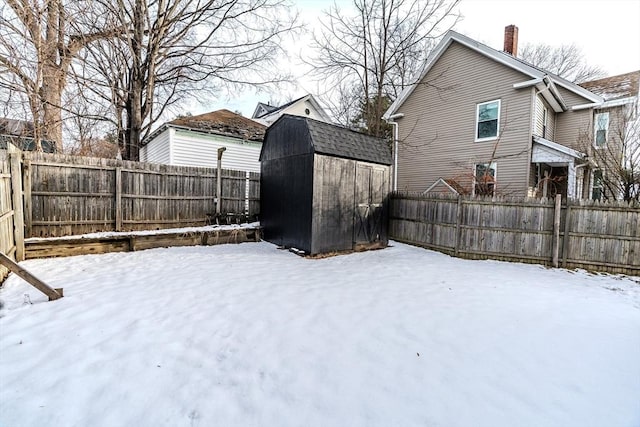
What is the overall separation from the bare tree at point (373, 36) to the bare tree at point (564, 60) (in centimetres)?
1562

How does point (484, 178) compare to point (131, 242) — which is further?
point (484, 178)

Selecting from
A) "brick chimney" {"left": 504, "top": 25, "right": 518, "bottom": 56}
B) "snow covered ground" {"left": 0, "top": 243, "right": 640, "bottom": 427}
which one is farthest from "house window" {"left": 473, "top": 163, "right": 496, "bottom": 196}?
"snow covered ground" {"left": 0, "top": 243, "right": 640, "bottom": 427}

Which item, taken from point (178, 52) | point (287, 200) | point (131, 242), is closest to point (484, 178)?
point (287, 200)

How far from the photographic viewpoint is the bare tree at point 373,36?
467 inches

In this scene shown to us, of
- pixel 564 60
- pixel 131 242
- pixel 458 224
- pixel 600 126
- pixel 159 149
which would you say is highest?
pixel 564 60

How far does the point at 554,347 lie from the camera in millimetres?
3072

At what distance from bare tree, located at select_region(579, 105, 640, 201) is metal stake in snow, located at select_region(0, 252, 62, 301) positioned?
34.4 ft

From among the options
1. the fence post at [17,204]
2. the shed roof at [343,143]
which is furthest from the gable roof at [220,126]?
the fence post at [17,204]

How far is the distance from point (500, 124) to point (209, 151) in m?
11.2

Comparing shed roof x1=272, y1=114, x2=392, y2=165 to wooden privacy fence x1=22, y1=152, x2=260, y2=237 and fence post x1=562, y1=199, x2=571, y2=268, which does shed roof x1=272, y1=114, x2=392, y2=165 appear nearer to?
wooden privacy fence x1=22, y1=152, x2=260, y2=237

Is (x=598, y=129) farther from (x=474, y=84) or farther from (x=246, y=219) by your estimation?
(x=246, y=219)

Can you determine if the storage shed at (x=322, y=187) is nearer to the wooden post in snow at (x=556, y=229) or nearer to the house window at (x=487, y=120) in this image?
the wooden post in snow at (x=556, y=229)

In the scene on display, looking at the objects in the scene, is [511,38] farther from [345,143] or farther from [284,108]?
[284,108]

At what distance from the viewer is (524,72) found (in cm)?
1022
